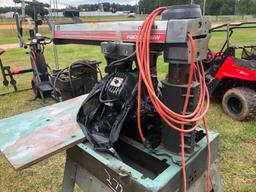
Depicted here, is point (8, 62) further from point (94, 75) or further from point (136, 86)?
point (136, 86)

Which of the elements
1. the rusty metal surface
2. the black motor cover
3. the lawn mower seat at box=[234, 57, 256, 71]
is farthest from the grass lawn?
the black motor cover

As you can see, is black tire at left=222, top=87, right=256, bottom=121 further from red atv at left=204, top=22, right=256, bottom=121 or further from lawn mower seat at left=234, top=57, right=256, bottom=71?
lawn mower seat at left=234, top=57, right=256, bottom=71

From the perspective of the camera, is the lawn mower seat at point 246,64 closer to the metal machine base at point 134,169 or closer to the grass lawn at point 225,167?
the grass lawn at point 225,167

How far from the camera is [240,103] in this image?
2.96m

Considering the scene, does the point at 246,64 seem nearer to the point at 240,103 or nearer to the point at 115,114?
the point at 240,103

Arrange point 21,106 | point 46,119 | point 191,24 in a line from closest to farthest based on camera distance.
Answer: point 191,24 < point 46,119 < point 21,106

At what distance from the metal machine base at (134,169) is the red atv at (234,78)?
1.70 metres

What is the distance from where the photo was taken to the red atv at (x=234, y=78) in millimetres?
2848

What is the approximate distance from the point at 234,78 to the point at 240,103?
1.05 feet

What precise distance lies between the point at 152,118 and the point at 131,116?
0.14 m

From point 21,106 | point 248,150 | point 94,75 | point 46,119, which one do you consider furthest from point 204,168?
point 21,106

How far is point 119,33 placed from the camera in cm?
117

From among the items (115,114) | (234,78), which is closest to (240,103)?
(234,78)

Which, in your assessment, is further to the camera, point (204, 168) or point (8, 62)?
point (8, 62)
